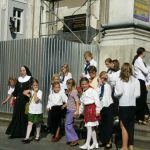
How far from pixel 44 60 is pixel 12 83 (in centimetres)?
120

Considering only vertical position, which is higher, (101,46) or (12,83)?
(101,46)

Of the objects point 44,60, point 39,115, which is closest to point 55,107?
point 39,115

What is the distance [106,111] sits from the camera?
10102mm

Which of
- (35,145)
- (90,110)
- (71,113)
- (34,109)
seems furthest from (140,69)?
(35,145)

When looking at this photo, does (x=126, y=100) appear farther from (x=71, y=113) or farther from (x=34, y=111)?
(x=34, y=111)

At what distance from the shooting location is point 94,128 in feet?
33.1

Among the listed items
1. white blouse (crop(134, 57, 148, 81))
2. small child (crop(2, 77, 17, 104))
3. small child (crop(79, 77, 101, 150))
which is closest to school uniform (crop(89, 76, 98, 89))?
small child (crop(79, 77, 101, 150))

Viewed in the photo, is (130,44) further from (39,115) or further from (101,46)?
(39,115)

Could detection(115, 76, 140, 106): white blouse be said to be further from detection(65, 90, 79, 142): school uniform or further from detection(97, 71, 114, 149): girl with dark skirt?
detection(65, 90, 79, 142): school uniform

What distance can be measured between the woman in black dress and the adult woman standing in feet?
8.93

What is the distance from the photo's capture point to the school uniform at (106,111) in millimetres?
10000

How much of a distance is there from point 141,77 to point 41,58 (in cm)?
403

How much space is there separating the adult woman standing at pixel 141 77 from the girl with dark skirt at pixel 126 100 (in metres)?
1.62

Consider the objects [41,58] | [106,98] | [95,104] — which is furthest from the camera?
[41,58]
